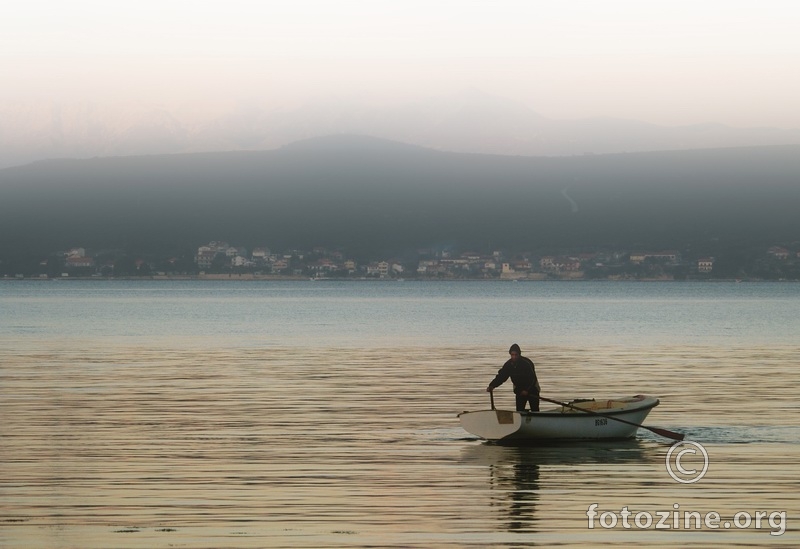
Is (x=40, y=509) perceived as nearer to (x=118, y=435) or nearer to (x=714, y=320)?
(x=118, y=435)

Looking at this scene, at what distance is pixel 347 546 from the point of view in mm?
16641

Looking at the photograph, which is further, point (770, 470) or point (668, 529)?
point (770, 470)

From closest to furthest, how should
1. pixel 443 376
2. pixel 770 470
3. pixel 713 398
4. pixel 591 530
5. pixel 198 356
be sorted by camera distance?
pixel 591 530 → pixel 770 470 → pixel 713 398 → pixel 443 376 → pixel 198 356

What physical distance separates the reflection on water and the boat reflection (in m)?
0.07

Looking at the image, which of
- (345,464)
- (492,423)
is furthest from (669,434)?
(345,464)

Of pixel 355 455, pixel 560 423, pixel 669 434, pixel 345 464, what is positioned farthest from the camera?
pixel 669 434

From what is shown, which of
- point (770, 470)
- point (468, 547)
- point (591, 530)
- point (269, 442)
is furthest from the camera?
point (269, 442)

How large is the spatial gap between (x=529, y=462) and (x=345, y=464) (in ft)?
12.7

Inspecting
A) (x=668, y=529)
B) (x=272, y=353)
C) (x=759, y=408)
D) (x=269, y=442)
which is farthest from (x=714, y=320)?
(x=668, y=529)

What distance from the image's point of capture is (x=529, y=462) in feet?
81.3

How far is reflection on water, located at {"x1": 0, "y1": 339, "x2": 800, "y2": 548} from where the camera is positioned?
58.2ft

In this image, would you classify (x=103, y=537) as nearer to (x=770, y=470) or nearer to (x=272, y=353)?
(x=770, y=470)

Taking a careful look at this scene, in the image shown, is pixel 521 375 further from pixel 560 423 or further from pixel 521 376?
pixel 560 423

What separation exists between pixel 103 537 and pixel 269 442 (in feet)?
33.9
